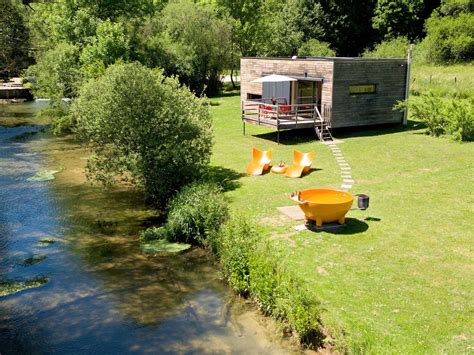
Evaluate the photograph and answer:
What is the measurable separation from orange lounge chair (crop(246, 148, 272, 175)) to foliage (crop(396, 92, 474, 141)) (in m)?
11.1

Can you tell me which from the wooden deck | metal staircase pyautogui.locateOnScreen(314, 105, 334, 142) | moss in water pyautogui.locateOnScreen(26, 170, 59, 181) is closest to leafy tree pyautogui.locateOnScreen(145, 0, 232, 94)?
the wooden deck

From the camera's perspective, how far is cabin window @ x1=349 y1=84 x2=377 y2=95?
94.8ft

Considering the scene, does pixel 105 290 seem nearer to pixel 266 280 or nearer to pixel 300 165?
pixel 266 280

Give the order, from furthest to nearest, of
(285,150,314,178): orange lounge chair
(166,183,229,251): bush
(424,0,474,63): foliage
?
(424,0,474,63): foliage
(285,150,314,178): orange lounge chair
(166,183,229,251): bush

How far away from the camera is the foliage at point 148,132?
60.5ft

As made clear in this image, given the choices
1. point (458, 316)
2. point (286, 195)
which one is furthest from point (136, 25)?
point (458, 316)

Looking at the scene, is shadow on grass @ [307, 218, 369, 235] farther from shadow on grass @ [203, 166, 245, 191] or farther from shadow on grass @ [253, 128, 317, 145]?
shadow on grass @ [253, 128, 317, 145]

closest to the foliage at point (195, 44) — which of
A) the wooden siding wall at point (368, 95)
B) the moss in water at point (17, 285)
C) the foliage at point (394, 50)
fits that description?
the foliage at point (394, 50)

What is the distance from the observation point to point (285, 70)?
103 ft

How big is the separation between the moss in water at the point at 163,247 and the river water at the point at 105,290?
0.37 metres

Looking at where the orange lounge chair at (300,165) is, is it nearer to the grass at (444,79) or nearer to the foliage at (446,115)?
the foliage at (446,115)

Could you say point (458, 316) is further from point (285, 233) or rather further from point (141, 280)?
point (141, 280)

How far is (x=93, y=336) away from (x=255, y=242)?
179 inches

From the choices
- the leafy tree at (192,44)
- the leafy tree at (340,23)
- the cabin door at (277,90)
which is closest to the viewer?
the cabin door at (277,90)
